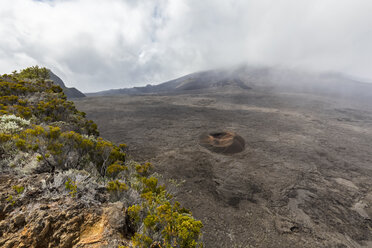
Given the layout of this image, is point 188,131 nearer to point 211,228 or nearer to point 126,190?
point 211,228

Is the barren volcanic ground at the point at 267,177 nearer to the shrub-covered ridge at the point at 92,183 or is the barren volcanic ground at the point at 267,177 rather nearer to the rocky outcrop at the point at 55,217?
the shrub-covered ridge at the point at 92,183

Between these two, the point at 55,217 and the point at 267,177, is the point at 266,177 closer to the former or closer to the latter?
the point at 267,177

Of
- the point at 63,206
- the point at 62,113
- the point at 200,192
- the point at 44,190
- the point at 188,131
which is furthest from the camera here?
the point at 188,131

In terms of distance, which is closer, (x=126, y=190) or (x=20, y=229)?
(x=20, y=229)

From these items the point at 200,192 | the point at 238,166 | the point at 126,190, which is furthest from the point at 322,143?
the point at 126,190

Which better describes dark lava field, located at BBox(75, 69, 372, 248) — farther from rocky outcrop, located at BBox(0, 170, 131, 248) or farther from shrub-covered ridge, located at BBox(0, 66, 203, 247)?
rocky outcrop, located at BBox(0, 170, 131, 248)

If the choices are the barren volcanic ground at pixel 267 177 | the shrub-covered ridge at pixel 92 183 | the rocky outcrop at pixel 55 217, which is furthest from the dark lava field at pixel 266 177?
the rocky outcrop at pixel 55 217

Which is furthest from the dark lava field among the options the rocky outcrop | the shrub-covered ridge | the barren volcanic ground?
the rocky outcrop
